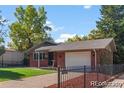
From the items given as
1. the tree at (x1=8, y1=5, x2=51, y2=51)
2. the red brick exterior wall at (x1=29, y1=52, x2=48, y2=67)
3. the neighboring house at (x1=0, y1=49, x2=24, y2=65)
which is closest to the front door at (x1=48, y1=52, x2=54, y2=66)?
the red brick exterior wall at (x1=29, y1=52, x2=48, y2=67)

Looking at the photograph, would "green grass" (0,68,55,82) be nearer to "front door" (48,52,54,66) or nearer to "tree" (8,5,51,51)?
"front door" (48,52,54,66)

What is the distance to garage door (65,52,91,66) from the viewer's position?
3241cm

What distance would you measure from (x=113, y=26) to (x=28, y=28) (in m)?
18.3

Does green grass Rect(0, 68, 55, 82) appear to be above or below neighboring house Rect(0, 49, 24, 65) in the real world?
below

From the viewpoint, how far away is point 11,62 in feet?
174

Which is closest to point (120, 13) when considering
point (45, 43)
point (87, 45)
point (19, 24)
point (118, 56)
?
point (118, 56)

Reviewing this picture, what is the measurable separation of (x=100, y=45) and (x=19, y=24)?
87.2ft

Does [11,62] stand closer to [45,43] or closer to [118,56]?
[45,43]

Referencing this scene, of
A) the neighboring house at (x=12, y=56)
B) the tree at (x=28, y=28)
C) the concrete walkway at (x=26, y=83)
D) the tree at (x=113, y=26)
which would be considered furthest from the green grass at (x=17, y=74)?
the tree at (x=28, y=28)

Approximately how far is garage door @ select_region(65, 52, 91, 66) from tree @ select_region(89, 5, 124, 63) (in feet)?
25.6

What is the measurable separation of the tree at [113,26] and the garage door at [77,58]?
7.81 metres

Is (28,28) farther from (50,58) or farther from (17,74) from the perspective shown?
(17,74)

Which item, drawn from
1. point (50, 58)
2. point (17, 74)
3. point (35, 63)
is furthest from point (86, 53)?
point (35, 63)

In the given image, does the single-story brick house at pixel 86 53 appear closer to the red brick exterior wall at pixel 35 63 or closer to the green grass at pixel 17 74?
the red brick exterior wall at pixel 35 63
